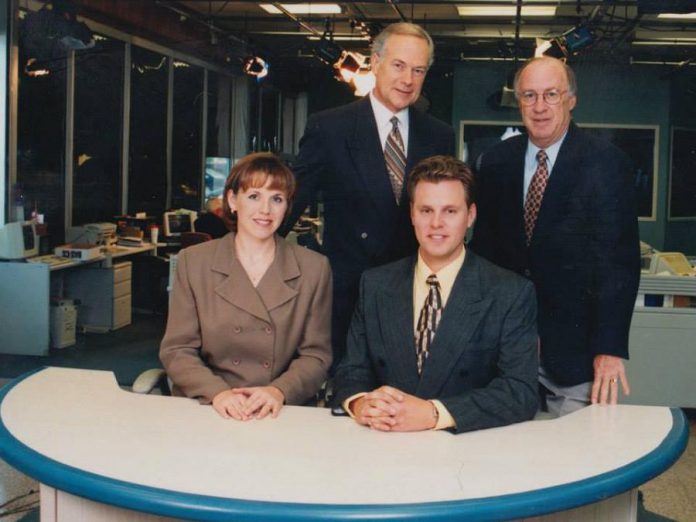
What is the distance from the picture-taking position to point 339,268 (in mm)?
2826

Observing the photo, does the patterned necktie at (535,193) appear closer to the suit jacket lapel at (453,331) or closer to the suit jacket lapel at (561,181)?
the suit jacket lapel at (561,181)

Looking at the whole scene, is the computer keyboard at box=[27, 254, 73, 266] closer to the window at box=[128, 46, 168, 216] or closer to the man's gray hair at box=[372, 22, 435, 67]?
the window at box=[128, 46, 168, 216]

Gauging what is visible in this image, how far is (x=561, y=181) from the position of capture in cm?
252

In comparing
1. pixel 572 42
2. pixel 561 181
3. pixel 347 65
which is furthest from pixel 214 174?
pixel 561 181

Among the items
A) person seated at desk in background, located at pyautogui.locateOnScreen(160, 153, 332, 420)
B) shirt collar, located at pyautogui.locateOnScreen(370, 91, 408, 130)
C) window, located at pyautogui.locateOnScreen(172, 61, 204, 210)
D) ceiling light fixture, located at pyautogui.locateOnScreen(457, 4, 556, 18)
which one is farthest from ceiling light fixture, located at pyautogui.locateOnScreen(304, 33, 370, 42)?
person seated at desk in background, located at pyautogui.locateOnScreen(160, 153, 332, 420)

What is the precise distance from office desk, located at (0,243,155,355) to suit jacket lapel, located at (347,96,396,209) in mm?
4010

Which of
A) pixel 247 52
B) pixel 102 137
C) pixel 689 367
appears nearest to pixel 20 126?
pixel 102 137

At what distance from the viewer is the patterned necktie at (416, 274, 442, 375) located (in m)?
2.21

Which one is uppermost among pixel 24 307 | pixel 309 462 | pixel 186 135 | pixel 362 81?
pixel 362 81

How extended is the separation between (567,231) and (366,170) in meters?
0.65

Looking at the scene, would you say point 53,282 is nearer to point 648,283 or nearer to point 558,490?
point 648,283

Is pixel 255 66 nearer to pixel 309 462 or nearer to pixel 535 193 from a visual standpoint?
pixel 535 193

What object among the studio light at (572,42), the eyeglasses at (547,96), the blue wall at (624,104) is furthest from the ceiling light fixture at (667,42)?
the eyeglasses at (547,96)

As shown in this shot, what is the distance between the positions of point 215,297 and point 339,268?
535mm
